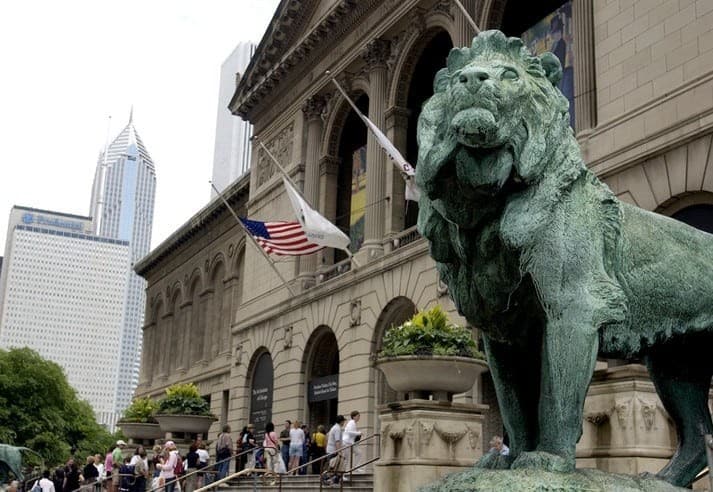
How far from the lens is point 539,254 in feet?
11.9

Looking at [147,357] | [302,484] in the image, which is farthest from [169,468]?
[147,357]

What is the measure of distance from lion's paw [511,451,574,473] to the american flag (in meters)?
24.0

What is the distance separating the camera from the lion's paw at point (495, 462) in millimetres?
3742

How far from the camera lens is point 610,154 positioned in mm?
20641

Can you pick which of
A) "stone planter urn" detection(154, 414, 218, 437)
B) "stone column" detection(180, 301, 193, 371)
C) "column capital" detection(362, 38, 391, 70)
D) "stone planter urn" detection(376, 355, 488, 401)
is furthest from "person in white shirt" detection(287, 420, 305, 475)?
"stone column" detection(180, 301, 193, 371)

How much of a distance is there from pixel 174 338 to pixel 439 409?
175 feet

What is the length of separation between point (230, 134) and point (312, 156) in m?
146

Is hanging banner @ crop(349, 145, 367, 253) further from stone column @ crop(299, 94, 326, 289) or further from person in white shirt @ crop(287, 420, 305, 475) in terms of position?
person in white shirt @ crop(287, 420, 305, 475)

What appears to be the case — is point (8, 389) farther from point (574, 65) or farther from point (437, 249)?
point (437, 249)

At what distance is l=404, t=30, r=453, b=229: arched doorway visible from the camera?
31953 mm

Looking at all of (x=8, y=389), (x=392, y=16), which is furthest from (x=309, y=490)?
(x=8, y=389)

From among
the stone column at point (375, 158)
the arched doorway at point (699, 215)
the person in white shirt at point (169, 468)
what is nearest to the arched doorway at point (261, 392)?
the stone column at point (375, 158)

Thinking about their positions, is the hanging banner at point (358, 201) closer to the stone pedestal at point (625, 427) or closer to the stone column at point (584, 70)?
the stone column at point (584, 70)

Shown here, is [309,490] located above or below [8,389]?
below
